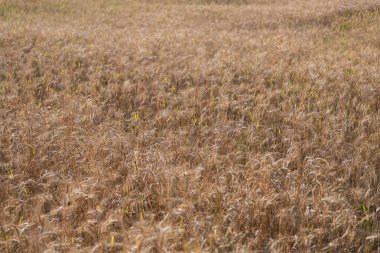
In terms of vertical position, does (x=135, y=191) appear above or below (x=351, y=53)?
below

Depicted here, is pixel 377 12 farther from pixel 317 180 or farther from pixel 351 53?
pixel 317 180

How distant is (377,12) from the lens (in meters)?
15.8

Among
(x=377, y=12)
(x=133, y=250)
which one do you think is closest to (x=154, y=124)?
(x=133, y=250)

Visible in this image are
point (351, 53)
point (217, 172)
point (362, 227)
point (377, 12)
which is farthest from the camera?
point (377, 12)

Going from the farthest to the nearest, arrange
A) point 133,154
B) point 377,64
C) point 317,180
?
point 377,64, point 133,154, point 317,180

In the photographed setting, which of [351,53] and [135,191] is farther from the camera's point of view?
[351,53]

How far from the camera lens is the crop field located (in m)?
3.08

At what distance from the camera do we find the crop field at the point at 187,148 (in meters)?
3.08

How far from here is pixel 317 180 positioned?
11.7ft

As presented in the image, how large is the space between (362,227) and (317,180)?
565mm

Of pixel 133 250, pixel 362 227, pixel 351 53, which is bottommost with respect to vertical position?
pixel 362 227

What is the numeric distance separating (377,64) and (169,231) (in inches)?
282

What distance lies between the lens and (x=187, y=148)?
4488mm

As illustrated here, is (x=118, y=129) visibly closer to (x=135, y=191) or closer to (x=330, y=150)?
(x=135, y=191)
